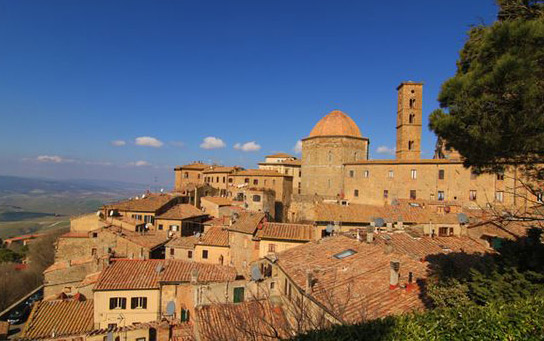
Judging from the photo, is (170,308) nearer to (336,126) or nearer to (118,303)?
(118,303)

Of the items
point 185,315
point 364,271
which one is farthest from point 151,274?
point 364,271

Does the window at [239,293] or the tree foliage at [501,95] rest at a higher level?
the tree foliage at [501,95]

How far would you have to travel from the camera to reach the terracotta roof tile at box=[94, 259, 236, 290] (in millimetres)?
20391

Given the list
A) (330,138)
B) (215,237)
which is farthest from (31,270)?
(330,138)

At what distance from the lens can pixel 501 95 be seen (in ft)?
19.1

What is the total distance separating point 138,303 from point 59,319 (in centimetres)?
463

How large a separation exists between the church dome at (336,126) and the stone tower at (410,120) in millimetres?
6749

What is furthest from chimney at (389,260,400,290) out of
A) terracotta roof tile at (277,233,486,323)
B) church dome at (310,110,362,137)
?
church dome at (310,110,362,137)

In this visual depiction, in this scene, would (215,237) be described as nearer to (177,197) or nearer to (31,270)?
(177,197)

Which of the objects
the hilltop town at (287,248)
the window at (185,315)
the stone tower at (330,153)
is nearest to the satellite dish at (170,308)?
the hilltop town at (287,248)

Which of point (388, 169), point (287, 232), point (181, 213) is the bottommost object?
point (181, 213)

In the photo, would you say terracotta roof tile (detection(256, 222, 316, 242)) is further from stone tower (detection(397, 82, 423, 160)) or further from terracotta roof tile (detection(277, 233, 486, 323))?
stone tower (detection(397, 82, 423, 160))

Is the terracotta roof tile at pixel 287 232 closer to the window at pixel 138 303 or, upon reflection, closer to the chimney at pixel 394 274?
the window at pixel 138 303

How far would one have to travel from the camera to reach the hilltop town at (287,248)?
10375 mm
